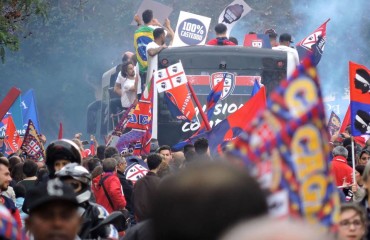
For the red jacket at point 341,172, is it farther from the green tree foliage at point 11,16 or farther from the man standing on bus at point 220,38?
the man standing on bus at point 220,38

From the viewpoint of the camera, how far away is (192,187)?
2.24m

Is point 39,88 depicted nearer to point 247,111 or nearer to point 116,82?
point 116,82

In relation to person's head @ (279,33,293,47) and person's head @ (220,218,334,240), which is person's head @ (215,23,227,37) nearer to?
person's head @ (279,33,293,47)

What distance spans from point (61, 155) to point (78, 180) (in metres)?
0.58

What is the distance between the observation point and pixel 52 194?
460 cm

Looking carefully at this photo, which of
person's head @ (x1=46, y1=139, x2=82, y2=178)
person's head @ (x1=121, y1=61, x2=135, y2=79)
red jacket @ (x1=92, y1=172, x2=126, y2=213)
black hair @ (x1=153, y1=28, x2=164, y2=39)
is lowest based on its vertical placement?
red jacket @ (x1=92, y1=172, x2=126, y2=213)

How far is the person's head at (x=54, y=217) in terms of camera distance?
4.28m

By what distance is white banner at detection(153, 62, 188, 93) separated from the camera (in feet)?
52.4

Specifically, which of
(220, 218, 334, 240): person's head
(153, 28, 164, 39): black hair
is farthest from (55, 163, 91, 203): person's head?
(153, 28, 164, 39): black hair

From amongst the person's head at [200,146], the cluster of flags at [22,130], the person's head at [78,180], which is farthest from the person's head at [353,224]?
the cluster of flags at [22,130]

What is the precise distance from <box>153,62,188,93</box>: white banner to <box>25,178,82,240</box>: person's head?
11373 mm

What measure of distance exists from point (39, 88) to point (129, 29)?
3.88 m

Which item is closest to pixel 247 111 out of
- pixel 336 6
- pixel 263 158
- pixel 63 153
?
pixel 63 153

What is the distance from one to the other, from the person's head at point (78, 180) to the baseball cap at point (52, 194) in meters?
0.70
